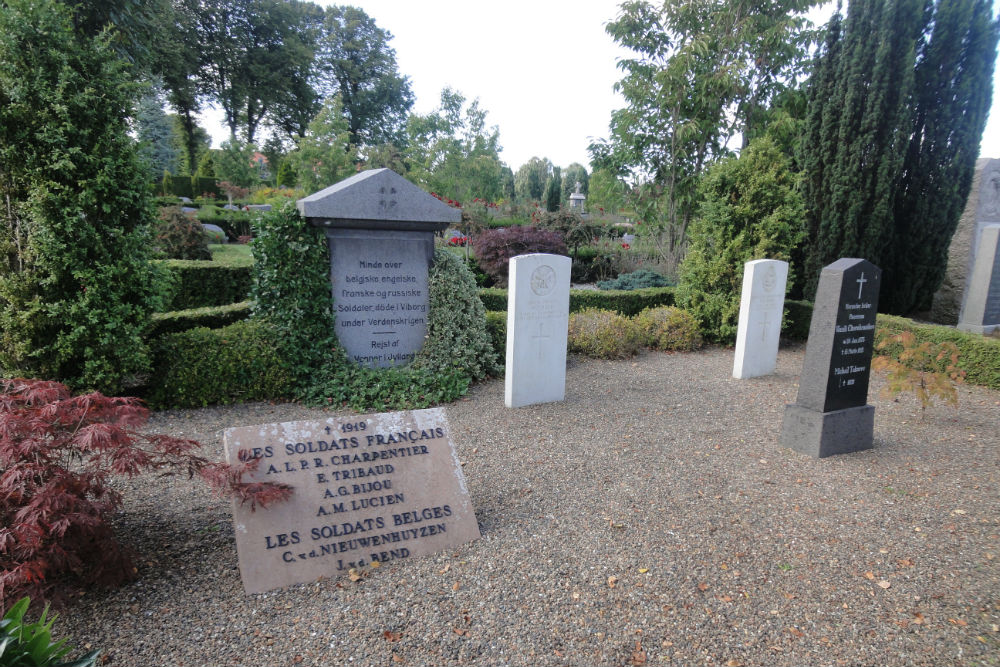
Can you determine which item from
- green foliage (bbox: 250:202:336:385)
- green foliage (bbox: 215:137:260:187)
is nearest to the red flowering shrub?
green foliage (bbox: 250:202:336:385)

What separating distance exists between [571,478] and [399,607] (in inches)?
74.5

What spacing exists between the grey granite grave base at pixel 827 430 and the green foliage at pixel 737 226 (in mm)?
4520

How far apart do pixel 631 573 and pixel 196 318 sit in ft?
20.8

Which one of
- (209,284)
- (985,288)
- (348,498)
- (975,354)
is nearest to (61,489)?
(348,498)

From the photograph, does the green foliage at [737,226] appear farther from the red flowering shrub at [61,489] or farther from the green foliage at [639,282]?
the red flowering shrub at [61,489]

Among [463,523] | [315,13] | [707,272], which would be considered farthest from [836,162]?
[315,13]

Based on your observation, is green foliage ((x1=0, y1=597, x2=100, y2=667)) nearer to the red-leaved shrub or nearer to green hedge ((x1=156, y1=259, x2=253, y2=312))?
green hedge ((x1=156, y1=259, x2=253, y2=312))

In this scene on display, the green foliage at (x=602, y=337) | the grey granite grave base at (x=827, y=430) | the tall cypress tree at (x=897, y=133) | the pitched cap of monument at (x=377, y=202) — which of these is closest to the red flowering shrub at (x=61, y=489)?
the pitched cap of monument at (x=377, y=202)

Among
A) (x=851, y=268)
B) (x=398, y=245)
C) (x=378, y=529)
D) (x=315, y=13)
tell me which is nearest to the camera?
(x=378, y=529)

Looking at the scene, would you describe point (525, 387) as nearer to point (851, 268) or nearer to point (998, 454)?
point (851, 268)

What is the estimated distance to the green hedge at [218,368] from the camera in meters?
5.70

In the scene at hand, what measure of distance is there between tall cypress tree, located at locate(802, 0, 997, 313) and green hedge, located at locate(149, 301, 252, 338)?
10163mm

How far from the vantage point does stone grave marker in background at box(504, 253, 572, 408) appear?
6012mm

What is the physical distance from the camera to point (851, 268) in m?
4.68
